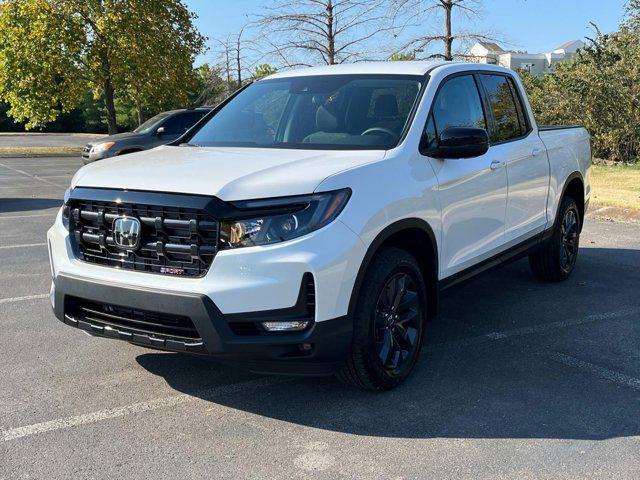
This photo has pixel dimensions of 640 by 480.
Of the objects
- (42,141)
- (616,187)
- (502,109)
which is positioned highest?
(502,109)

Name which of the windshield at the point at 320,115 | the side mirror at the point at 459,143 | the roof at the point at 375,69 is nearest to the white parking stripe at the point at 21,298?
the windshield at the point at 320,115

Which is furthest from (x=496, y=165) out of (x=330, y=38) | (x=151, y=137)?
(x=330, y=38)

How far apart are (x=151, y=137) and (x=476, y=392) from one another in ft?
45.5

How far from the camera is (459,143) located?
169 inches

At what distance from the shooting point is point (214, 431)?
3566mm

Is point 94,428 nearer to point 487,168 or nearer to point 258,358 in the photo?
point 258,358

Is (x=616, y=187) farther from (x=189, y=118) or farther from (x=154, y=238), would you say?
(x=154, y=238)

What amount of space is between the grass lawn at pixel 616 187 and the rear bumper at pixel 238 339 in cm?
904

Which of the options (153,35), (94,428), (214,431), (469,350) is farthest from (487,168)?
(153,35)

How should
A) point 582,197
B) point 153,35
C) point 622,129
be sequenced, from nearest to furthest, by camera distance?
point 582,197
point 622,129
point 153,35

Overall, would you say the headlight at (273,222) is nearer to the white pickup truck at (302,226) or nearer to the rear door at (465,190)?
the white pickup truck at (302,226)

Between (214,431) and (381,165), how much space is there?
5.54 ft

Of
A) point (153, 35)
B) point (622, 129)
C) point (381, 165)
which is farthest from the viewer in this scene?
point (153, 35)

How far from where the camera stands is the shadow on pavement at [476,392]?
363 cm
